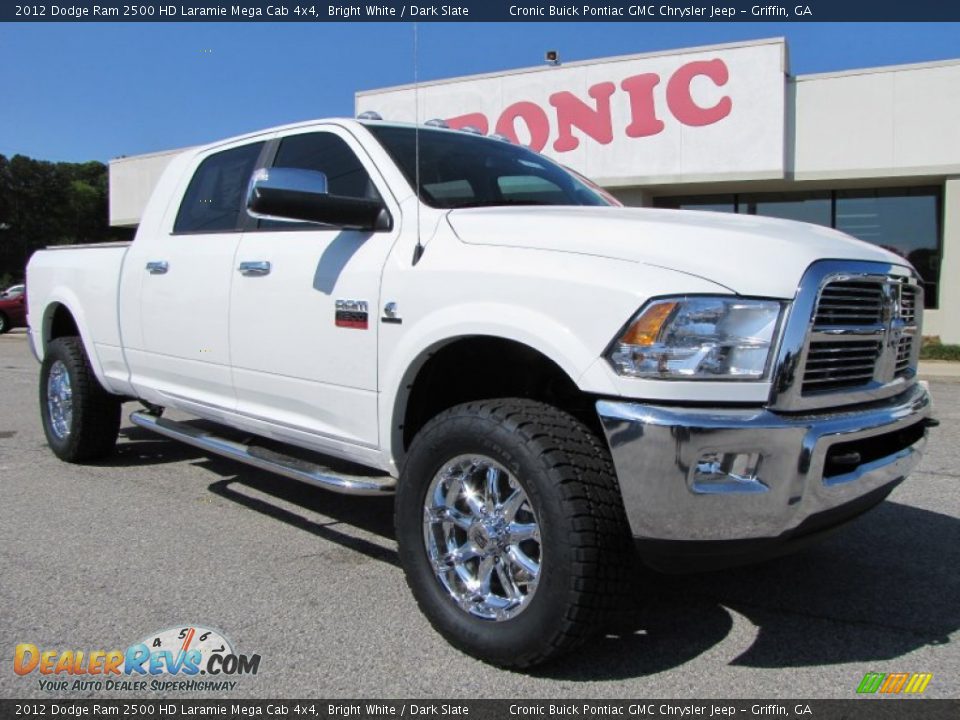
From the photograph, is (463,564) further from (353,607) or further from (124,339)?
(124,339)

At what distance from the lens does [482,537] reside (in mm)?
2928

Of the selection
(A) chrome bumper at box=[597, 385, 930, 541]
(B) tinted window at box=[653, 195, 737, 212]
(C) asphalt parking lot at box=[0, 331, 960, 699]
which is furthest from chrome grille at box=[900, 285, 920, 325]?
(B) tinted window at box=[653, 195, 737, 212]

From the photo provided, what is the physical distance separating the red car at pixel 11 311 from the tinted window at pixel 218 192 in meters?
22.5

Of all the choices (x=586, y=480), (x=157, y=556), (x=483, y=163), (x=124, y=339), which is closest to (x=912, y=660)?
(x=586, y=480)

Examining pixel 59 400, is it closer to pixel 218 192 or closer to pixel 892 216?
pixel 218 192

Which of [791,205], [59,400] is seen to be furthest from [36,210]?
[59,400]

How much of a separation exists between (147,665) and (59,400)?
362 cm

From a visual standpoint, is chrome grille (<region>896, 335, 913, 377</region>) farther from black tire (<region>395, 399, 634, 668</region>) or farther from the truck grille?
black tire (<region>395, 399, 634, 668</region>)

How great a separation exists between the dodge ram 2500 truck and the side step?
2cm

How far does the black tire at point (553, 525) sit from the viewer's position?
101 inches

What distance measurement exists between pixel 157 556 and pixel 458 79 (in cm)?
1508

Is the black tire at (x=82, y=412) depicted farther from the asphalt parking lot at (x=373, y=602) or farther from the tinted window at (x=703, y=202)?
the tinted window at (x=703, y=202)

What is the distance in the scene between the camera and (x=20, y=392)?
1027 cm

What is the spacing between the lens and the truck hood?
2.54m
